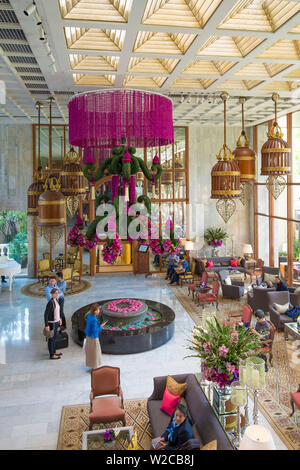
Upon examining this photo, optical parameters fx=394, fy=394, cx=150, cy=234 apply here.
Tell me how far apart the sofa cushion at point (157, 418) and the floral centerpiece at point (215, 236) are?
37.3ft

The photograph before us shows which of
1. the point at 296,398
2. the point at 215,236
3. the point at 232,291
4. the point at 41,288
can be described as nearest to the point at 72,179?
the point at 296,398

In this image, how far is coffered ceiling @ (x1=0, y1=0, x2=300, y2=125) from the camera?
5.36 meters

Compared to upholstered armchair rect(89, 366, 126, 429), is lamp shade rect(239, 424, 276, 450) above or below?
above

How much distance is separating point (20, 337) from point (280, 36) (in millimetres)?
8479

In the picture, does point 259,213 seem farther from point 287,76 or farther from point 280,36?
point 280,36

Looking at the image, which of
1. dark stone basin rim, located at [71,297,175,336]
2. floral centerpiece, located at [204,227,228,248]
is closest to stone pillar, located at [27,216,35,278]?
dark stone basin rim, located at [71,297,175,336]

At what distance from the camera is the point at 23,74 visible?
8648 millimetres

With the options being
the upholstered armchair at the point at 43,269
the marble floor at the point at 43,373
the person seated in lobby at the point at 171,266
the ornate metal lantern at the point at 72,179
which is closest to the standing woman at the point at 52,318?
the marble floor at the point at 43,373

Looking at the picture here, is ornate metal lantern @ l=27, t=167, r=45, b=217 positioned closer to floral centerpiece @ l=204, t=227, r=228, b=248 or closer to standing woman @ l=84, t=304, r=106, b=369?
standing woman @ l=84, t=304, r=106, b=369

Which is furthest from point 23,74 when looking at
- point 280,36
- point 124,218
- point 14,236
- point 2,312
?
point 14,236

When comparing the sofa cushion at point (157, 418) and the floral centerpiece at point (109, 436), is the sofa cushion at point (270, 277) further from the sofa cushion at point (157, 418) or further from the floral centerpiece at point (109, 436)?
the floral centerpiece at point (109, 436)

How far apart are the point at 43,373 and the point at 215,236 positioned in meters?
10.6

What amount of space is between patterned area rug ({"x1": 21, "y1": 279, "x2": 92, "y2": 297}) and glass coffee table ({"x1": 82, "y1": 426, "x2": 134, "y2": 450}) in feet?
28.1

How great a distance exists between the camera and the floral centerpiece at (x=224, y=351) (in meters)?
4.67
